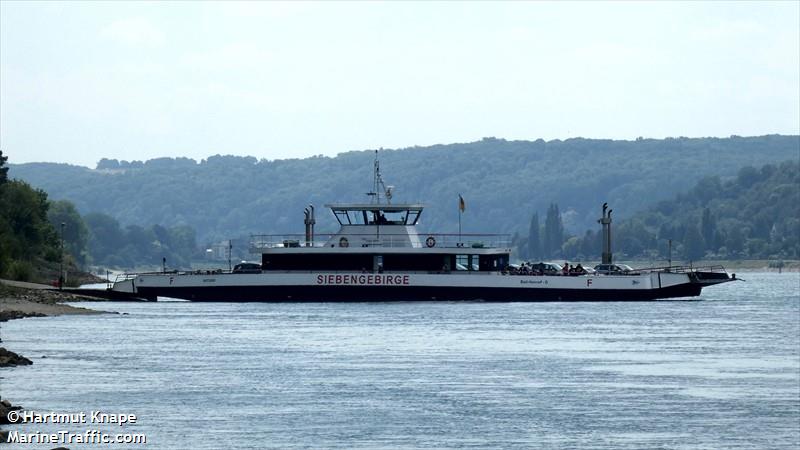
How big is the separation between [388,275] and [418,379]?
38.0 metres

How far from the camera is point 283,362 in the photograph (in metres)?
50.6

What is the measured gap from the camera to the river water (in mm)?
35812

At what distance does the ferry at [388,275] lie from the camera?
275 feet

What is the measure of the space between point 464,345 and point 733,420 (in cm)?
1977

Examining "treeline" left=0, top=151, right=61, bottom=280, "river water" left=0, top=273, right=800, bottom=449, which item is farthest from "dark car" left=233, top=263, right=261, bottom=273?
"treeline" left=0, top=151, right=61, bottom=280

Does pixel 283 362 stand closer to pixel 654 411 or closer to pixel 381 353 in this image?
pixel 381 353

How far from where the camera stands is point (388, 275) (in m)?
83.6

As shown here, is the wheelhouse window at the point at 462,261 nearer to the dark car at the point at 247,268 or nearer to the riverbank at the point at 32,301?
the dark car at the point at 247,268

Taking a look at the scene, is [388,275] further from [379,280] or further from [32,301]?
[32,301]

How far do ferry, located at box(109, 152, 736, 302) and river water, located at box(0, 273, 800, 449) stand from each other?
31.6 ft

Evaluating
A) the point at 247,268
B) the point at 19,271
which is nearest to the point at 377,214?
the point at 247,268

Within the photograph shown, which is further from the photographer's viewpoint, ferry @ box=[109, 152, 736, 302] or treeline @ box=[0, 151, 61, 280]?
treeline @ box=[0, 151, 61, 280]

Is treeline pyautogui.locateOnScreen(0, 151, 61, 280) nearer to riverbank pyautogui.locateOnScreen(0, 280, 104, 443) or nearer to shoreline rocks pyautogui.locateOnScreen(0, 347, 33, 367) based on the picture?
riverbank pyautogui.locateOnScreen(0, 280, 104, 443)

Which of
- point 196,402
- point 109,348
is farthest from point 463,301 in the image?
point 196,402
